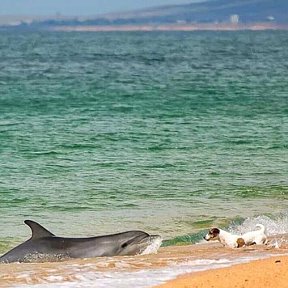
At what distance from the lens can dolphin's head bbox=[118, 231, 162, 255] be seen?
12523mm

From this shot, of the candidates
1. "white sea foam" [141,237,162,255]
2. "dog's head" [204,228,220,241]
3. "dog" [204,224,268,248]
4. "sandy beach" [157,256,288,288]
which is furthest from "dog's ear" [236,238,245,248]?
"sandy beach" [157,256,288,288]

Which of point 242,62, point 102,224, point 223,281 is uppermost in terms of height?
point 223,281

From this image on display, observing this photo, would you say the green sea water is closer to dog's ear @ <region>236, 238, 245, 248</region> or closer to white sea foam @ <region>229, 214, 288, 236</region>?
white sea foam @ <region>229, 214, 288, 236</region>

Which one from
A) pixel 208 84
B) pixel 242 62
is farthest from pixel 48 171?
pixel 242 62

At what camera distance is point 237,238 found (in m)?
12.3

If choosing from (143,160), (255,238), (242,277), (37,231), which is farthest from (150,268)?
(143,160)

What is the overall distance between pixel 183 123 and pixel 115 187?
12.5m

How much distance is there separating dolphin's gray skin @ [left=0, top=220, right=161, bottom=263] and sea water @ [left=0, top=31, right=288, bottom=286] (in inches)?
98.7

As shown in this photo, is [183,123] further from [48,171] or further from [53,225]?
[53,225]

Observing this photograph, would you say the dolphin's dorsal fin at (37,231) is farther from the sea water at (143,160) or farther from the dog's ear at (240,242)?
the sea water at (143,160)

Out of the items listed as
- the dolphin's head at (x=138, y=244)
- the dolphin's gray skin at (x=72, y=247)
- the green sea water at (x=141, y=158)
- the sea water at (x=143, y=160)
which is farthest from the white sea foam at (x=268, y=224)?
the dolphin's gray skin at (x=72, y=247)

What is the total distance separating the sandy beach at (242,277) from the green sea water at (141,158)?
5337 millimetres

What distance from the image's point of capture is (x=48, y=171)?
73.5 ft

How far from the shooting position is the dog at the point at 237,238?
12.2 metres
